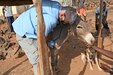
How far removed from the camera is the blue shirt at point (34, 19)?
147 inches

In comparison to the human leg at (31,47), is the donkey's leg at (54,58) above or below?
below

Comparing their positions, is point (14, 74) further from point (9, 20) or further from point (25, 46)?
point (9, 20)

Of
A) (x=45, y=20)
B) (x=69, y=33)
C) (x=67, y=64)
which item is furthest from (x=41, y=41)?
(x=67, y=64)

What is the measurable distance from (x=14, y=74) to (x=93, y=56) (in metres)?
1.66

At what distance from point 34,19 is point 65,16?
42cm

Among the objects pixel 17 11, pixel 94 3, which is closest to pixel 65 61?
pixel 17 11

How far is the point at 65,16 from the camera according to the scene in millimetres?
3701

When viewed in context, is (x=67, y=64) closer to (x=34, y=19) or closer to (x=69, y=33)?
(x=69, y=33)

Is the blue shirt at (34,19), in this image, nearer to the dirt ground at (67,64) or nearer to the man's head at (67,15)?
the man's head at (67,15)

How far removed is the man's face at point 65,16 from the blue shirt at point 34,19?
0.20ft

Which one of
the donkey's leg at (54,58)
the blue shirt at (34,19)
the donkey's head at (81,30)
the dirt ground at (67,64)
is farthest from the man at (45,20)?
the dirt ground at (67,64)

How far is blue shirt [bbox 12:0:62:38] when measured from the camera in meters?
3.73

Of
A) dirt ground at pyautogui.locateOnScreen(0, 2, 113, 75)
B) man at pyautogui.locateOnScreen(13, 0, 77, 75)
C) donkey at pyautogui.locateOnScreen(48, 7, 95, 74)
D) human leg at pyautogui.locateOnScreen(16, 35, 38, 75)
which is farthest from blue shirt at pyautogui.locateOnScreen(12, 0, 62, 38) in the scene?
dirt ground at pyautogui.locateOnScreen(0, 2, 113, 75)

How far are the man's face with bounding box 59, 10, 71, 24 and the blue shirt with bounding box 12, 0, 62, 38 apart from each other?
60 millimetres
